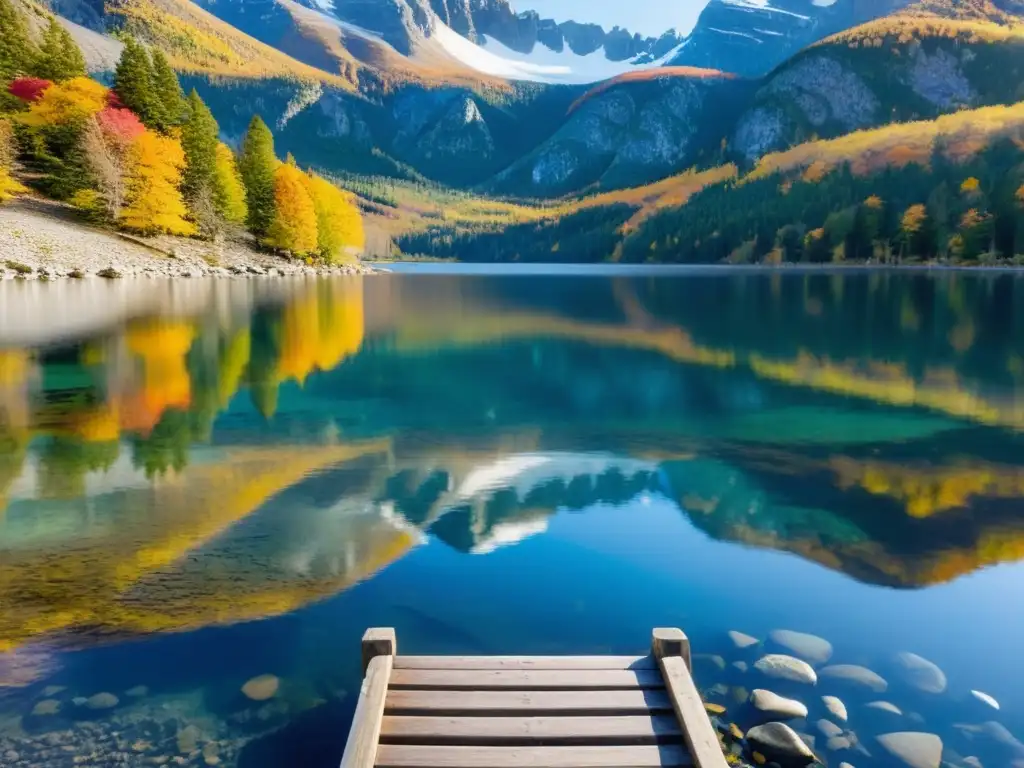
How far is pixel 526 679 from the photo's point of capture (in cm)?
651

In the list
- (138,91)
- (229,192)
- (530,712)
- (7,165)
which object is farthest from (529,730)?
(138,91)

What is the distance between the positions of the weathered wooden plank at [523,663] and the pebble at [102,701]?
266cm

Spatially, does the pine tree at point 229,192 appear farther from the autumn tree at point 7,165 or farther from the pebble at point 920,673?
the pebble at point 920,673

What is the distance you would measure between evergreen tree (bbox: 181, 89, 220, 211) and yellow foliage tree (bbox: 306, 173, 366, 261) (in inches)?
625

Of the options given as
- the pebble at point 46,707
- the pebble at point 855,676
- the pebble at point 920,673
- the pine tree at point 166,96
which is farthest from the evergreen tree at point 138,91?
the pebble at point 920,673

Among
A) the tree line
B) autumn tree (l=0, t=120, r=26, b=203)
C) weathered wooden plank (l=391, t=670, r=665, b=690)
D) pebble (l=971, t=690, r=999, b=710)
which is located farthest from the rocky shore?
pebble (l=971, t=690, r=999, b=710)

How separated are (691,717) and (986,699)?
3626 millimetres

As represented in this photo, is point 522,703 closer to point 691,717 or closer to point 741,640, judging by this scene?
point 691,717

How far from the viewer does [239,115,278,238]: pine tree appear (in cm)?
9600

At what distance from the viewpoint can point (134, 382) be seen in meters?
22.4

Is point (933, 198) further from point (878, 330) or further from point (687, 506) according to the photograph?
point (687, 506)

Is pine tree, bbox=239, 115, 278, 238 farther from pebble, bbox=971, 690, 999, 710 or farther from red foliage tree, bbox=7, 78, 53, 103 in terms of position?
pebble, bbox=971, 690, 999, 710

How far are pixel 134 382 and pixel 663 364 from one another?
60.2ft

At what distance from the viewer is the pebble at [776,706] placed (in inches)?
266
